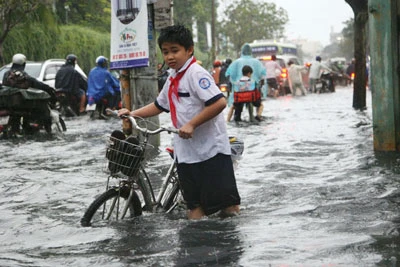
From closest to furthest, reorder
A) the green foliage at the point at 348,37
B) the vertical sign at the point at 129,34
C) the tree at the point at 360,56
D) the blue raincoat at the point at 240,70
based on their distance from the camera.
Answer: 1. the vertical sign at the point at 129,34
2. the blue raincoat at the point at 240,70
3. the tree at the point at 360,56
4. the green foliage at the point at 348,37

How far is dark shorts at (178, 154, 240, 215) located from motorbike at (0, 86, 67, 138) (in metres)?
9.59

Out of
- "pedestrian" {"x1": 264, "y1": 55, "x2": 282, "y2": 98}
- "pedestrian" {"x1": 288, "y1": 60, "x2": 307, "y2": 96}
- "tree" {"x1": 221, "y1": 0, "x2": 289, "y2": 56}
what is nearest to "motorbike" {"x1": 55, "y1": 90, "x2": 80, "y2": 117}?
"pedestrian" {"x1": 264, "y1": 55, "x2": 282, "y2": 98}

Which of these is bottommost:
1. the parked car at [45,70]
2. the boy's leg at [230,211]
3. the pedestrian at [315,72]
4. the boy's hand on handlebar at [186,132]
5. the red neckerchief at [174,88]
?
the pedestrian at [315,72]

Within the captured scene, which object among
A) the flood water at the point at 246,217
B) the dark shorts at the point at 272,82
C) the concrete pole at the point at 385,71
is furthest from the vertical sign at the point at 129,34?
the dark shorts at the point at 272,82

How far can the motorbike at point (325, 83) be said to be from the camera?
36188mm

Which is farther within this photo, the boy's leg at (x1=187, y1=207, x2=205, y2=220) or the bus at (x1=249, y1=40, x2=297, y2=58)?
the bus at (x1=249, y1=40, x2=297, y2=58)

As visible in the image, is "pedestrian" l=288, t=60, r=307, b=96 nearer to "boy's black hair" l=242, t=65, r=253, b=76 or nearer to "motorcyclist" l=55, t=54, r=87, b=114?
"motorcyclist" l=55, t=54, r=87, b=114

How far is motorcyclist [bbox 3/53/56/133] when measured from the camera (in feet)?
50.6

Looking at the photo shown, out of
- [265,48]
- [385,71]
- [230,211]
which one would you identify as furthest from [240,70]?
[265,48]

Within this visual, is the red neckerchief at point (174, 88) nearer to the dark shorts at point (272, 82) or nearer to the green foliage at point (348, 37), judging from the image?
the dark shorts at point (272, 82)

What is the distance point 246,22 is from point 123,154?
71709 millimetres

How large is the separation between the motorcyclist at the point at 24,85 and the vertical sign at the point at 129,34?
4734 mm

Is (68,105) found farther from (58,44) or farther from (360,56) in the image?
(58,44)

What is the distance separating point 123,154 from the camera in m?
5.84
